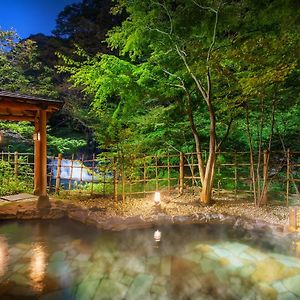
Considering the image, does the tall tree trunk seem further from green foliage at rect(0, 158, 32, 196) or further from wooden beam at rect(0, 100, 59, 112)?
green foliage at rect(0, 158, 32, 196)

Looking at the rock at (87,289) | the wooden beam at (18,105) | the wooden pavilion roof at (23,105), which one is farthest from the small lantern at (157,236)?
the wooden beam at (18,105)

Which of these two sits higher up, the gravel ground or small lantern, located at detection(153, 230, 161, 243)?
the gravel ground

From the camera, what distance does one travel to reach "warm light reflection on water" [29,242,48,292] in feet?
14.5

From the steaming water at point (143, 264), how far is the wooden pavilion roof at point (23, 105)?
10.5ft

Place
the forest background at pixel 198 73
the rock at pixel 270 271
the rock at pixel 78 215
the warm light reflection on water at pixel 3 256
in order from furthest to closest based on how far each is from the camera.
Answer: the rock at pixel 78 215 → the forest background at pixel 198 73 → the warm light reflection on water at pixel 3 256 → the rock at pixel 270 271

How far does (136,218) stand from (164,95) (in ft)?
13.7

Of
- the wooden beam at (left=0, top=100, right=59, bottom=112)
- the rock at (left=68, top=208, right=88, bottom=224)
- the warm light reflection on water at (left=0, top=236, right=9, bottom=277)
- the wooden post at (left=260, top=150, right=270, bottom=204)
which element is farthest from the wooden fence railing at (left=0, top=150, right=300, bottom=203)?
the warm light reflection on water at (left=0, top=236, right=9, bottom=277)

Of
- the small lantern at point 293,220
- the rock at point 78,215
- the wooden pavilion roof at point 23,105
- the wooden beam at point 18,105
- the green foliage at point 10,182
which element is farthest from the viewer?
the green foliage at point 10,182

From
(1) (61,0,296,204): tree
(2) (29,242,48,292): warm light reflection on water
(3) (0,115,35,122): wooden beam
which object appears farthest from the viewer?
(3) (0,115,35,122): wooden beam

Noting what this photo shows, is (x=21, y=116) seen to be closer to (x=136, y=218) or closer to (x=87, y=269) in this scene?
(x=136, y=218)

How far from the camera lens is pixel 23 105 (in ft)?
26.5

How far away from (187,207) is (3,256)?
4.55 m

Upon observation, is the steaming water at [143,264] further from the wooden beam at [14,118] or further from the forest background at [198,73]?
the wooden beam at [14,118]

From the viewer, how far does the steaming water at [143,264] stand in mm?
4289
